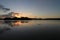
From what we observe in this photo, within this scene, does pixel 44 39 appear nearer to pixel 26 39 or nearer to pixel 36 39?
pixel 36 39

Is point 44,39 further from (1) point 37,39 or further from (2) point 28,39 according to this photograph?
(2) point 28,39

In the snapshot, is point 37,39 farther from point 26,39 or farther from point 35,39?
point 26,39

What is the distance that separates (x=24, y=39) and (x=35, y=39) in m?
0.62

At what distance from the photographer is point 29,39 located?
24.6ft

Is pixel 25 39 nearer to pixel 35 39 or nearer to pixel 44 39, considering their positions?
pixel 35 39

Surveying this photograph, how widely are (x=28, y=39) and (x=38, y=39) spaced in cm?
55

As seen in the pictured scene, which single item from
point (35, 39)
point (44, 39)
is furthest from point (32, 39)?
point (44, 39)

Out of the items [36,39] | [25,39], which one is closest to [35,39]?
[36,39]

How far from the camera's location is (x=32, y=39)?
296 inches

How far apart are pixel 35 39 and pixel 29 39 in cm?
33

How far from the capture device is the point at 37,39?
7.51 m

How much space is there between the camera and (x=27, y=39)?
7520 millimetres

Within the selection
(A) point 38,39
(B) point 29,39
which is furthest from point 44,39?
(B) point 29,39

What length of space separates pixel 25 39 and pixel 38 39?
722mm
